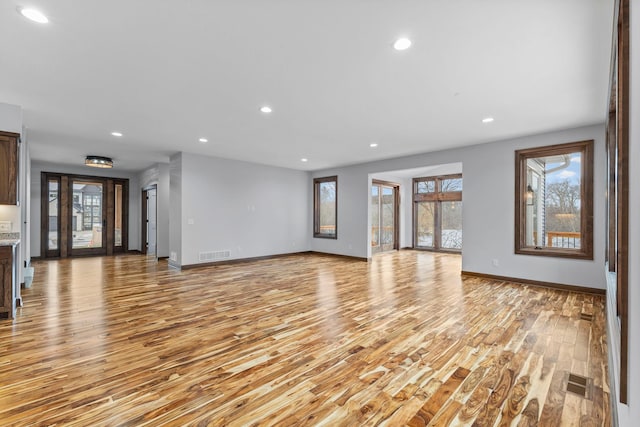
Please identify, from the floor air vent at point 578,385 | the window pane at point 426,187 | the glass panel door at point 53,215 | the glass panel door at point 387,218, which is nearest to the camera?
the floor air vent at point 578,385

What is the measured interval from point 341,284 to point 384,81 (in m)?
3.40

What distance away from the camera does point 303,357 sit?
8.35 feet

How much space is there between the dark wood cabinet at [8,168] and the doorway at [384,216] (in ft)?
25.2

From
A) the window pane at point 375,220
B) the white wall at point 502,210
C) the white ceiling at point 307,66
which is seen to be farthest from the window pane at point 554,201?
the window pane at point 375,220

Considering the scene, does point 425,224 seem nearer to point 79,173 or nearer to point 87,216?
point 87,216

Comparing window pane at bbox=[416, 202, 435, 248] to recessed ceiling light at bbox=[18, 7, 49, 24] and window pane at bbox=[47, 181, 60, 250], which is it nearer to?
recessed ceiling light at bbox=[18, 7, 49, 24]

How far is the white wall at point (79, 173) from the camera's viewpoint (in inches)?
322

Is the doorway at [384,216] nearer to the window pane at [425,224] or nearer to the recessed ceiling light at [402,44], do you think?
the window pane at [425,224]

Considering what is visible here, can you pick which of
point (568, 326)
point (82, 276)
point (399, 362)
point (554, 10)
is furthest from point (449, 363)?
point (82, 276)

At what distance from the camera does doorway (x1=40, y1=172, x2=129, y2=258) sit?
333 inches

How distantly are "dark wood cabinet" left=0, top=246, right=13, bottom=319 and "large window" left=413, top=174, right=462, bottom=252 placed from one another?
33.0ft

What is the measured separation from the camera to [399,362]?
2459 mm

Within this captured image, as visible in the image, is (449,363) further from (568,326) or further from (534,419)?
(568,326)

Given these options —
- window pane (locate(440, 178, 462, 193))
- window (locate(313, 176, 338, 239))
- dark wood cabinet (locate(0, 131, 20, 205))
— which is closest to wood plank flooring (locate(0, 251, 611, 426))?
dark wood cabinet (locate(0, 131, 20, 205))
